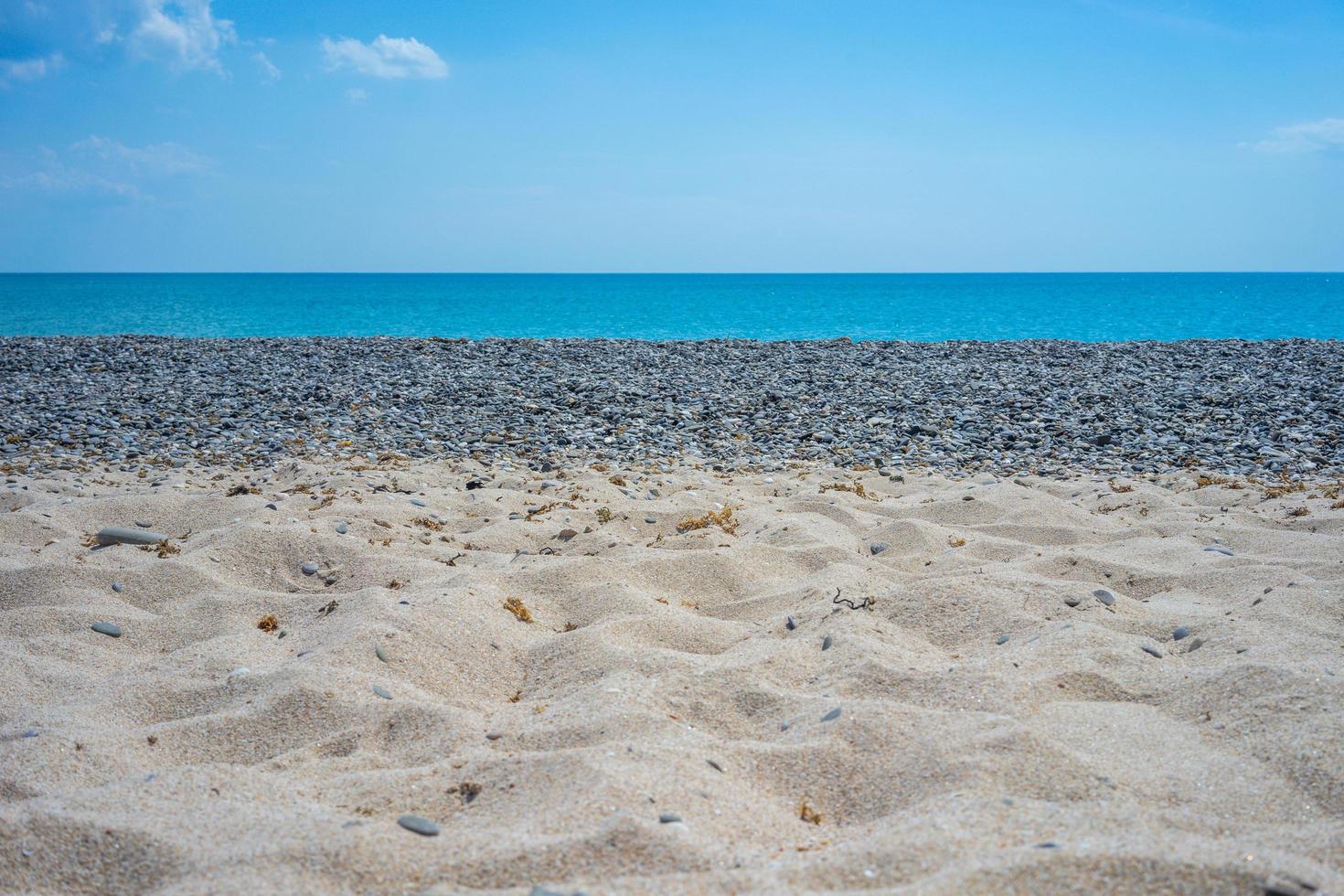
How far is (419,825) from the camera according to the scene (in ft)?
6.93

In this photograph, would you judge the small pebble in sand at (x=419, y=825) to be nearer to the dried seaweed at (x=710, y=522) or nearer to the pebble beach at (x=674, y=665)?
the pebble beach at (x=674, y=665)

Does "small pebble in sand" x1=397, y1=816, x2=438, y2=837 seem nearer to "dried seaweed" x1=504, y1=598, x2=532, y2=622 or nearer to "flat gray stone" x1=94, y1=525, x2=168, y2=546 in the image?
"dried seaweed" x1=504, y1=598, x2=532, y2=622

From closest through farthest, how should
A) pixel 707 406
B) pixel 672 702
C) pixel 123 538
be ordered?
pixel 672 702, pixel 123 538, pixel 707 406

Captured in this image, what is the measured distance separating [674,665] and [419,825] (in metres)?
1.13

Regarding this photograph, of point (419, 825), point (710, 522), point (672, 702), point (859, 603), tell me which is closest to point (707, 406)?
point (710, 522)

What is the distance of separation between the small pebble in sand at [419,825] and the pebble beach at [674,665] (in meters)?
0.01

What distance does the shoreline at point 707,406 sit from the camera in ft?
23.3

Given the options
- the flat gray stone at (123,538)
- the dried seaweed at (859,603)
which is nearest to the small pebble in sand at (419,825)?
the dried seaweed at (859,603)

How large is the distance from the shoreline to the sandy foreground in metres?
2.03

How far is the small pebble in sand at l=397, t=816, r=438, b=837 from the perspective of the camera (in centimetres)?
209

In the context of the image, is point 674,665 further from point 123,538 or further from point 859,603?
point 123,538

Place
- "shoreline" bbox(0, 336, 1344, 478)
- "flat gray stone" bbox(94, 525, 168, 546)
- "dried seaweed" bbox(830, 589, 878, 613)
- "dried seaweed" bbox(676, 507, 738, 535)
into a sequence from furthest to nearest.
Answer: "shoreline" bbox(0, 336, 1344, 478) → "dried seaweed" bbox(676, 507, 738, 535) → "flat gray stone" bbox(94, 525, 168, 546) → "dried seaweed" bbox(830, 589, 878, 613)

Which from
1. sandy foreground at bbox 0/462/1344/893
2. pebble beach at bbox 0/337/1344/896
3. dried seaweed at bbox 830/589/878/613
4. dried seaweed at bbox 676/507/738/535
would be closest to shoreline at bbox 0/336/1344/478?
pebble beach at bbox 0/337/1344/896

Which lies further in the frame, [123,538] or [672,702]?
[123,538]
